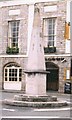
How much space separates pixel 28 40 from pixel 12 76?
13.2ft

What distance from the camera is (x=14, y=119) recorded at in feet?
45.3

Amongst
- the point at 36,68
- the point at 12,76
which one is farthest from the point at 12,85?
the point at 36,68

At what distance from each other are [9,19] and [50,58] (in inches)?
256

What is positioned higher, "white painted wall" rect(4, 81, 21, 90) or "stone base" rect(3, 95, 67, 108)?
"stone base" rect(3, 95, 67, 108)

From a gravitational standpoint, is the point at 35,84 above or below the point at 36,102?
above

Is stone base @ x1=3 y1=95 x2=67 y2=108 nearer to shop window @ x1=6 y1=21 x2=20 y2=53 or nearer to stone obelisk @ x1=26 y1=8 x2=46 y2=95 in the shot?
stone obelisk @ x1=26 y1=8 x2=46 y2=95

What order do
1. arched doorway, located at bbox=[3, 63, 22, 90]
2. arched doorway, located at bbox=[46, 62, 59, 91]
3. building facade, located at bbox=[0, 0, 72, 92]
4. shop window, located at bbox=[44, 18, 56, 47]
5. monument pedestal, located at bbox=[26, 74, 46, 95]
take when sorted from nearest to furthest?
monument pedestal, located at bbox=[26, 74, 46, 95]
building facade, located at bbox=[0, 0, 72, 92]
arched doorway, located at bbox=[46, 62, 59, 91]
shop window, located at bbox=[44, 18, 56, 47]
arched doorway, located at bbox=[3, 63, 22, 90]

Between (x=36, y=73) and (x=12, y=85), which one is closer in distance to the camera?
(x=36, y=73)

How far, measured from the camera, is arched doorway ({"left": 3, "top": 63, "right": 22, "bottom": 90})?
38875 mm

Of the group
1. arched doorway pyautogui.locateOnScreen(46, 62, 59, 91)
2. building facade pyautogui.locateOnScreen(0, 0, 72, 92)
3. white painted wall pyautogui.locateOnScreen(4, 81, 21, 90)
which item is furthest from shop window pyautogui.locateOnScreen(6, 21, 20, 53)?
arched doorway pyautogui.locateOnScreen(46, 62, 59, 91)

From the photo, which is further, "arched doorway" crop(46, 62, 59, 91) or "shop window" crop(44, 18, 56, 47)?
"shop window" crop(44, 18, 56, 47)

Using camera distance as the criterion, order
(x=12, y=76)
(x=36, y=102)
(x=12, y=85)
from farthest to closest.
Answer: (x=12, y=76)
(x=12, y=85)
(x=36, y=102)

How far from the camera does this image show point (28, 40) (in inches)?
1521

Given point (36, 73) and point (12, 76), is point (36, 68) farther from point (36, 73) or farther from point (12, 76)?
point (12, 76)
